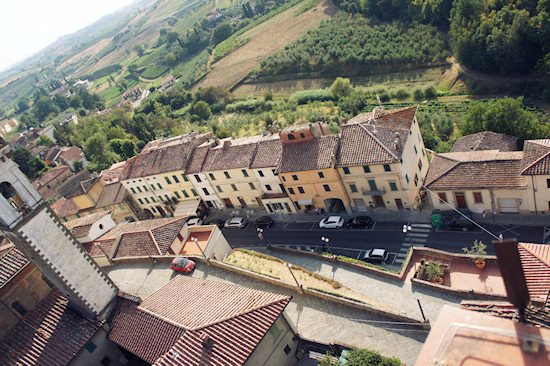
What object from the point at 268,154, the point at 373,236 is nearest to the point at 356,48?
the point at 268,154

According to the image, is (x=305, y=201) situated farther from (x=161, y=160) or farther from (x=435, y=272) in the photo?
(x=161, y=160)

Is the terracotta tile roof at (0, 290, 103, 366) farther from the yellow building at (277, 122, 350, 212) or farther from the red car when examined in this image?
the yellow building at (277, 122, 350, 212)

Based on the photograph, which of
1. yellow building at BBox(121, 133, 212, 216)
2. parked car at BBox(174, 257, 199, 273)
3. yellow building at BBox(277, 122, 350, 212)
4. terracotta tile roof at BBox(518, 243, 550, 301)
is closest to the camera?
terracotta tile roof at BBox(518, 243, 550, 301)

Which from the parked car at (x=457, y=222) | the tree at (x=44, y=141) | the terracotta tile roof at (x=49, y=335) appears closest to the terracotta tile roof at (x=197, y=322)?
the terracotta tile roof at (x=49, y=335)

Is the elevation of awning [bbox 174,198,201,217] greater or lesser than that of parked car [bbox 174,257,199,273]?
lesser

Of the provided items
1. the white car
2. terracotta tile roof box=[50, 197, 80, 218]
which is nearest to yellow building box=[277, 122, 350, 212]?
the white car

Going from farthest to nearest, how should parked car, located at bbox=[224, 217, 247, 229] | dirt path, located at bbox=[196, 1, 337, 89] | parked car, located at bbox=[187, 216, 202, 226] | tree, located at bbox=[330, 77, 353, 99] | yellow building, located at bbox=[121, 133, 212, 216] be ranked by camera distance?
dirt path, located at bbox=[196, 1, 337, 89] < tree, located at bbox=[330, 77, 353, 99] < yellow building, located at bbox=[121, 133, 212, 216] < parked car, located at bbox=[187, 216, 202, 226] < parked car, located at bbox=[224, 217, 247, 229]

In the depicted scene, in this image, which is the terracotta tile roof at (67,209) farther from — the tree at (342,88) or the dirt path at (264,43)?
the dirt path at (264,43)
